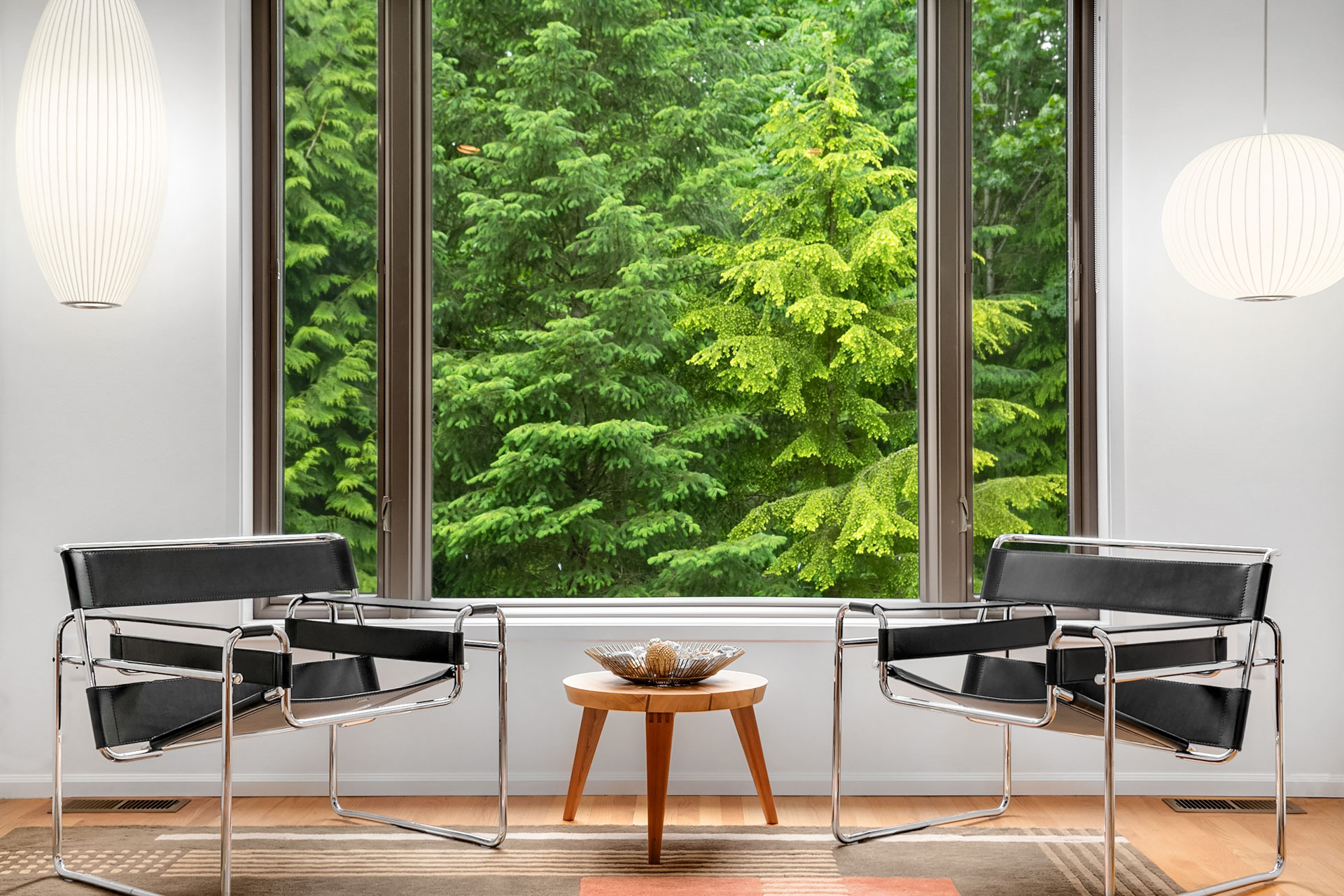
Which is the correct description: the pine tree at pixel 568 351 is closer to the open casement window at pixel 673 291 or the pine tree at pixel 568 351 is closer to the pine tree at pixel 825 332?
the open casement window at pixel 673 291

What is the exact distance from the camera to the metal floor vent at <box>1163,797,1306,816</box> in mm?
2881

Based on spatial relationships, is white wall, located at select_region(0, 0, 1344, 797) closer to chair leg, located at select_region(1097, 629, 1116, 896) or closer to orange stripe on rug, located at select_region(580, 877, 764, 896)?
orange stripe on rug, located at select_region(580, 877, 764, 896)

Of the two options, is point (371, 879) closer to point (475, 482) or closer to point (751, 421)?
point (475, 482)

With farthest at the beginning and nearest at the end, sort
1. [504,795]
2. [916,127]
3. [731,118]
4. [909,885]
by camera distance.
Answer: [731,118] < [916,127] < [504,795] < [909,885]

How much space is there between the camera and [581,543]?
3350 mm

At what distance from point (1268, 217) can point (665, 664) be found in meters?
1.93

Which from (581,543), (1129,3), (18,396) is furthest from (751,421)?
(18,396)

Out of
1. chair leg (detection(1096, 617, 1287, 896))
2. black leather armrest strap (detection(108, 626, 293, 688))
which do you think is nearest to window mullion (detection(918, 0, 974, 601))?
chair leg (detection(1096, 617, 1287, 896))

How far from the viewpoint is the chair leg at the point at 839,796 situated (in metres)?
2.49

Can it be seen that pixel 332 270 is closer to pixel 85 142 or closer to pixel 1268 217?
pixel 85 142

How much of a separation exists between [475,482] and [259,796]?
115 centimetres

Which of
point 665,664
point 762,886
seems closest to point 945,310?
point 665,664

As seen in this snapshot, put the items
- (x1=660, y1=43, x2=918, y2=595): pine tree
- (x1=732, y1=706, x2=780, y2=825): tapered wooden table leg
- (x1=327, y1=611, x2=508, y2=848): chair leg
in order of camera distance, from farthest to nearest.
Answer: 1. (x1=660, y1=43, x2=918, y2=595): pine tree
2. (x1=732, y1=706, x2=780, y2=825): tapered wooden table leg
3. (x1=327, y1=611, x2=508, y2=848): chair leg

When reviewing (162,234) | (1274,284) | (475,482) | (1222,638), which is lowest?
(1222,638)
